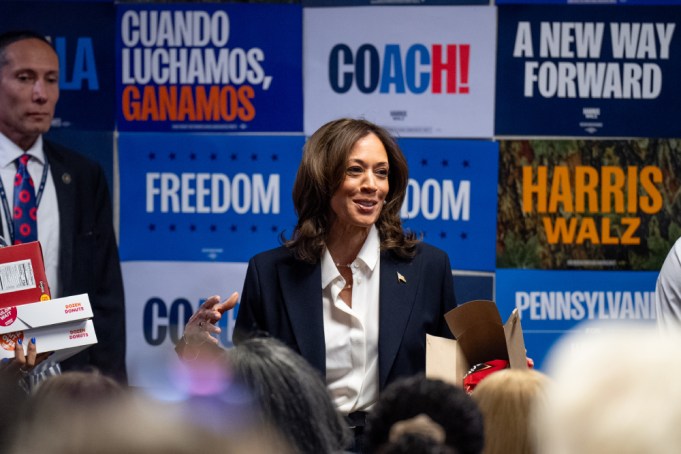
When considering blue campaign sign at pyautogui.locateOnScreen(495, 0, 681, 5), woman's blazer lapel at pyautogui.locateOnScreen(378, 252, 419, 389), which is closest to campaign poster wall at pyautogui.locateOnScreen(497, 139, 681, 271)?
blue campaign sign at pyautogui.locateOnScreen(495, 0, 681, 5)

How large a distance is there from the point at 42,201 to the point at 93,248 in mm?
320

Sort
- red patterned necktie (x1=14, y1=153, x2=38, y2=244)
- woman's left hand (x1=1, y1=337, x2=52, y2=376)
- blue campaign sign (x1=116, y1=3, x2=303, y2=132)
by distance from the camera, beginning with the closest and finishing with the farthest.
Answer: woman's left hand (x1=1, y1=337, x2=52, y2=376) → red patterned necktie (x1=14, y1=153, x2=38, y2=244) → blue campaign sign (x1=116, y1=3, x2=303, y2=132)

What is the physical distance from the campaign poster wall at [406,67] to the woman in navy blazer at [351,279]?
1098 millimetres

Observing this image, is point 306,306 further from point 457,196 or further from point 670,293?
point 457,196

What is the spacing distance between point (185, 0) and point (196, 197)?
2.99 ft

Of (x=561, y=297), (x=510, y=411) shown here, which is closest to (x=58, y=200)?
(x=561, y=297)

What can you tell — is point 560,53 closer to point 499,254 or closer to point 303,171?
point 499,254

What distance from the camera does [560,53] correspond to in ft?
15.7

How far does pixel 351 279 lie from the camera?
3.64 m

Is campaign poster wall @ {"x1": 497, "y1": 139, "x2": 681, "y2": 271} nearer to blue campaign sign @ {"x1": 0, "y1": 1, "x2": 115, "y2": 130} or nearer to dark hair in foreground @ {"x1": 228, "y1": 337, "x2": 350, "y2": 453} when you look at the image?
blue campaign sign @ {"x1": 0, "y1": 1, "x2": 115, "y2": 130}

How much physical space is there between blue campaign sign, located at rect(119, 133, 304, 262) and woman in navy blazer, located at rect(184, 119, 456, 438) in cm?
114

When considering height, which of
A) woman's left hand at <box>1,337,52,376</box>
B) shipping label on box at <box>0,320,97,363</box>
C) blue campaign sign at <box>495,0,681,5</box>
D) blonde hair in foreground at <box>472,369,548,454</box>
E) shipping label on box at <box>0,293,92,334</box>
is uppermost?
blue campaign sign at <box>495,0,681,5</box>

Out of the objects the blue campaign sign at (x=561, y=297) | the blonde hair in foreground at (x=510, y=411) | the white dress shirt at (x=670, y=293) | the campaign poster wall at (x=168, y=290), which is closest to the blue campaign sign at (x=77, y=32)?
the campaign poster wall at (x=168, y=290)

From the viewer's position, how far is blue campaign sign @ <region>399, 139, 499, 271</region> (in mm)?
4820
